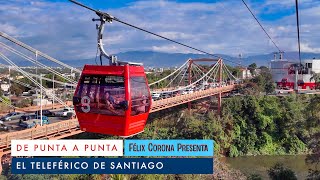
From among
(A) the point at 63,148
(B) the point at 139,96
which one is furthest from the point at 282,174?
(B) the point at 139,96

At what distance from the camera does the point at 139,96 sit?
729 cm

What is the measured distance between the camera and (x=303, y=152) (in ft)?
82.6

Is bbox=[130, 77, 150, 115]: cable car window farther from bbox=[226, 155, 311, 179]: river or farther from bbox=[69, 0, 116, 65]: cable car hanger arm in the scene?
bbox=[226, 155, 311, 179]: river

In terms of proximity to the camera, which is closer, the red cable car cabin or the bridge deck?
the red cable car cabin

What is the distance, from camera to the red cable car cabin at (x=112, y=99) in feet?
22.7

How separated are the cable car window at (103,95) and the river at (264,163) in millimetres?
14595

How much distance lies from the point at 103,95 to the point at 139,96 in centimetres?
70

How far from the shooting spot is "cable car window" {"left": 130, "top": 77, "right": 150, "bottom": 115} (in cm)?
704

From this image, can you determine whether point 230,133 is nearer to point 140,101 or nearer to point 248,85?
point 248,85

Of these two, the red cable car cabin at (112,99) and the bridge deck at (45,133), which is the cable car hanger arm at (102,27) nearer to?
the red cable car cabin at (112,99)

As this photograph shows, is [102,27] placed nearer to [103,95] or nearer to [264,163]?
[103,95]

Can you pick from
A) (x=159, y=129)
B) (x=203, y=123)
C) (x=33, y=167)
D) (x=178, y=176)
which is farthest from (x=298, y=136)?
(x=33, y=167)

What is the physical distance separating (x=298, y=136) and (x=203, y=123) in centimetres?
729

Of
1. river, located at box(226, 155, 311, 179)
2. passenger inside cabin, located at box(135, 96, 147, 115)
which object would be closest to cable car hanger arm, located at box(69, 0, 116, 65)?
passenger inside cabin, located at box(135, 96, 147, 115)
